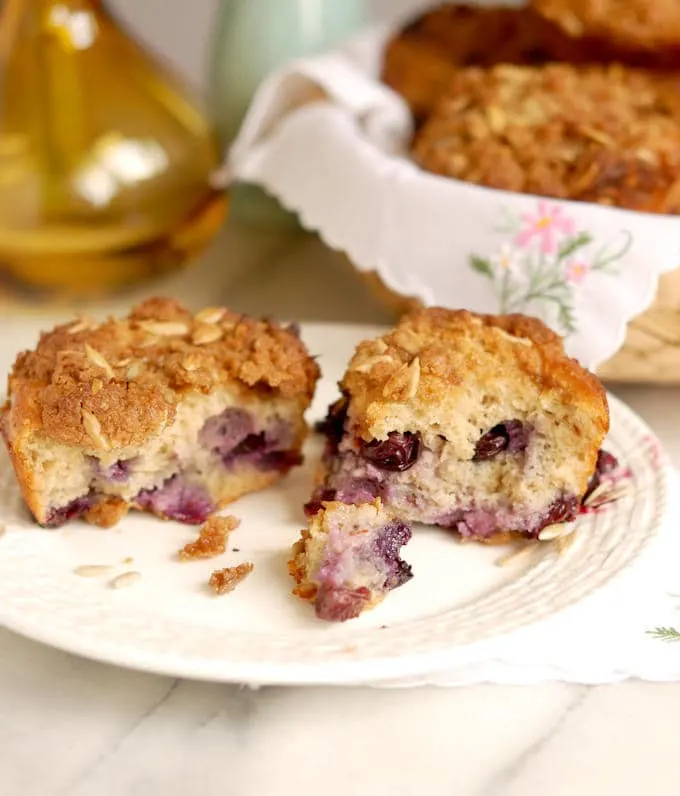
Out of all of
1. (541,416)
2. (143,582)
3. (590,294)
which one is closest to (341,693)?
(143,582)

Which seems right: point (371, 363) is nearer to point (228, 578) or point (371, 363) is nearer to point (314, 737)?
point (228, 578)

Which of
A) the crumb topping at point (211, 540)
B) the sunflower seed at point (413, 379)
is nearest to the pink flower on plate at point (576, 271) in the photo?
the sunflower seed at point (413, 379)

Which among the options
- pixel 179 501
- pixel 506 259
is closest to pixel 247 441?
pixel 179 501

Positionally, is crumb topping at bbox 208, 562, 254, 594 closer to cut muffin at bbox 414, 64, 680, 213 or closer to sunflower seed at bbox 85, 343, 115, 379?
sunflower seed at bbox 85, 343, 115, 379

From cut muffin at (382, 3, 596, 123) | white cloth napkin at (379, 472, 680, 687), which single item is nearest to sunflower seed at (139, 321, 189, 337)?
white cloth napkin at (379, 472, 680, 687)

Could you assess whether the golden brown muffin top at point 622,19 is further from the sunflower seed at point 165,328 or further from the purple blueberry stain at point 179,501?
the purple blueberry stain at point 179,501

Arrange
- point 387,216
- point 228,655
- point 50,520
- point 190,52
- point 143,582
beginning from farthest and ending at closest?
point 190,52, point 387,216, point 50,520, point 143,582, point 228,655

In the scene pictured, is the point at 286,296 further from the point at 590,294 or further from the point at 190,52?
the point at 190,52
